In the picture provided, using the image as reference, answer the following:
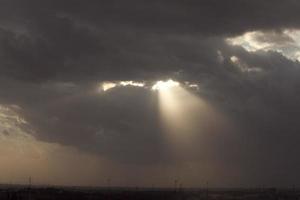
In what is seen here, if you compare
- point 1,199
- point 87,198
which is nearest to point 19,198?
point 1,199

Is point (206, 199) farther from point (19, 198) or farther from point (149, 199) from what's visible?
point (19, 198)

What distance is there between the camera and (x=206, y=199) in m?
189

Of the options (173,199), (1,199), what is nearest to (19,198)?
(1,199)

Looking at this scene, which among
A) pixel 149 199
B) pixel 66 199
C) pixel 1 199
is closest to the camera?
pixel 1 199

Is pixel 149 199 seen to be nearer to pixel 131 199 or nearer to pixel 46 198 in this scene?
pixel 131 199

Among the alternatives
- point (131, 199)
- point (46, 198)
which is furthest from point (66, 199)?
point (131, 199)

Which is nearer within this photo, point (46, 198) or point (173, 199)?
point (46, 198)

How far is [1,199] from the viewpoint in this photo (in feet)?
532

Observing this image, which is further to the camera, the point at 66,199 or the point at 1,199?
the point at 66,199

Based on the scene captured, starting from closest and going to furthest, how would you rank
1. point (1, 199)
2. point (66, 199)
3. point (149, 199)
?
point (1, 199) < point (66, 199) < point (149, 199)

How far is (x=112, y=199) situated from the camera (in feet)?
612

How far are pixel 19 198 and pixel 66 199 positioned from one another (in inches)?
639

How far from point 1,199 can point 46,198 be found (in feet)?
50.7

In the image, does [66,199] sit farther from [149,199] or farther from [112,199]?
[149,199]
